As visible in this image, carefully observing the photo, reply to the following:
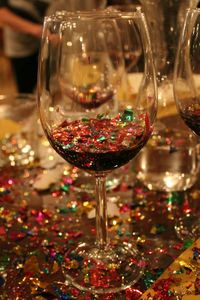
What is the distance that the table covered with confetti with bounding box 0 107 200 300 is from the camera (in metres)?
0.47

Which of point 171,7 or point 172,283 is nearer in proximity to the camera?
point 172,283

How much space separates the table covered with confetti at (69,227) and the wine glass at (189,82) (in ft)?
0.08

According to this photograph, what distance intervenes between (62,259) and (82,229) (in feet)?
0.22

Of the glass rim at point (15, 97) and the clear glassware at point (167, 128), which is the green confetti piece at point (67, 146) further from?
the glass rim at point (15, 97)

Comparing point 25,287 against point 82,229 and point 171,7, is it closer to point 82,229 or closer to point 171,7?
point 82,229

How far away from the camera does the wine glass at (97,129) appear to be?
1.58ft

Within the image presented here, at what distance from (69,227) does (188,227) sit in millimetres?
150

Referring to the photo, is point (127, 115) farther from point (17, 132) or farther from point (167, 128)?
point (17, 132)

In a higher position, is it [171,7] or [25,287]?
[171,7]

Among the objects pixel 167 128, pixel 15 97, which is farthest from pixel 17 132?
pixel 167 128

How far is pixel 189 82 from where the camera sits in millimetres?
569

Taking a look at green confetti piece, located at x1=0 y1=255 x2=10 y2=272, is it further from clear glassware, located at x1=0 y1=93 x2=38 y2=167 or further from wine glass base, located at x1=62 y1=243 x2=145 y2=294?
clear glassware, located at x1=0 y1=93 x2=38 y2=167

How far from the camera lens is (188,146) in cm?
69

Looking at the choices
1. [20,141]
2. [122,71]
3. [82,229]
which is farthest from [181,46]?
[20,141]
